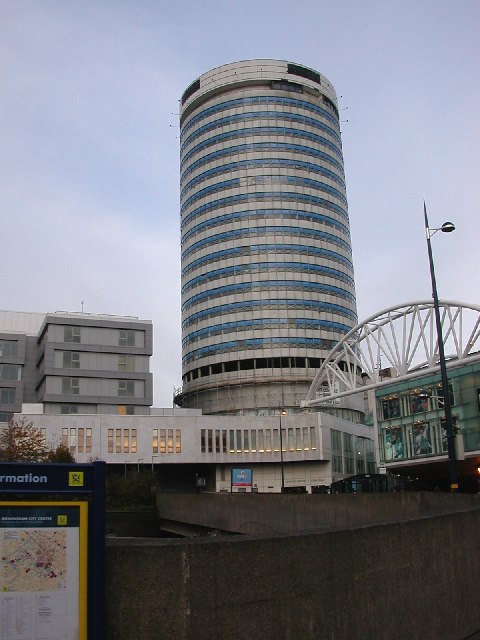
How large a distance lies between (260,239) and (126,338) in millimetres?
40796

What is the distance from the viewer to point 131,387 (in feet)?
306

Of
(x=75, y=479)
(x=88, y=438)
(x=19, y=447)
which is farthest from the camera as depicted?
(x=88, y=438)

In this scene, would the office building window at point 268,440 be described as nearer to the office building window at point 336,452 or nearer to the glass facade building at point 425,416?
the office building window at point 336,452

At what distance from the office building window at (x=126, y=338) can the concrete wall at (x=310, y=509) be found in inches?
1972

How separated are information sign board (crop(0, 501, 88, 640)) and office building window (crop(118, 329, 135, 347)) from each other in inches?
3466

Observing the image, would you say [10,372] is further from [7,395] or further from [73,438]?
[73,438]

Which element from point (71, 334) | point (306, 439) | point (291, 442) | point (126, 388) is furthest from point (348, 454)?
point (71, 334)

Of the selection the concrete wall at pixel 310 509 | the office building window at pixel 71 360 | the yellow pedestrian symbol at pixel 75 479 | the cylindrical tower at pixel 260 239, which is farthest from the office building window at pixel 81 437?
the yellow pedestrian symbol at pixel 75 479

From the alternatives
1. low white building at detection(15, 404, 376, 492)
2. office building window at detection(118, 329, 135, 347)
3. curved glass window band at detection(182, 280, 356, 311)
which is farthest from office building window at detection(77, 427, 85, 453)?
curved glass window band at detection(182, 280, 356, 311)

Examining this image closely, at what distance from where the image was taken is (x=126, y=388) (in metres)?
93.1

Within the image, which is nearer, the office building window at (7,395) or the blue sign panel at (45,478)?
the blue sign panel at (45,478)

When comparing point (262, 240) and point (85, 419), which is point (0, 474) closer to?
point (85, 419)

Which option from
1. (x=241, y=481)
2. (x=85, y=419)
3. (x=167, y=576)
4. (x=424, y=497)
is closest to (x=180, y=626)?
(x=167, y=576)

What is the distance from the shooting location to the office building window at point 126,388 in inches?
3654
